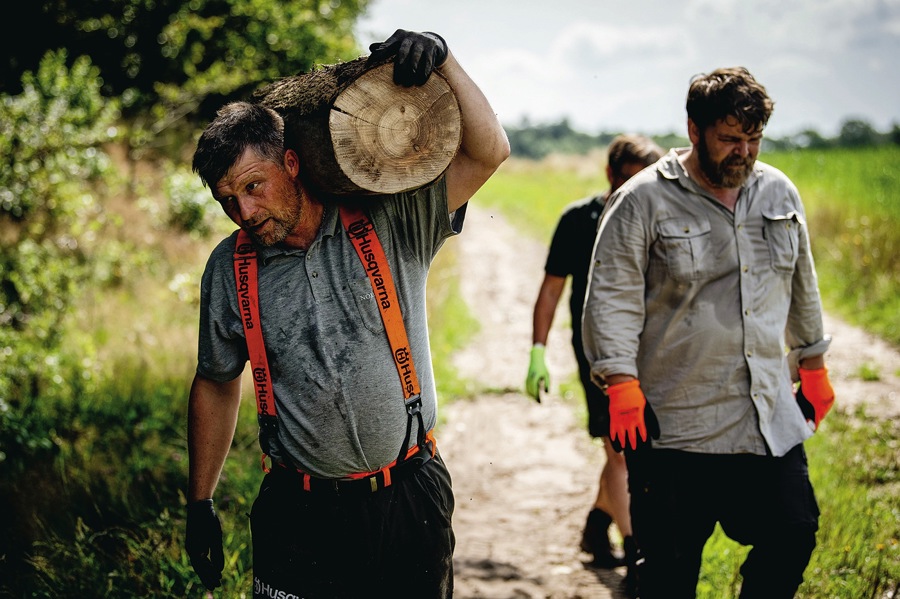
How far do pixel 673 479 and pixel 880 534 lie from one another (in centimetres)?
162

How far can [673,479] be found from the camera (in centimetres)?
262

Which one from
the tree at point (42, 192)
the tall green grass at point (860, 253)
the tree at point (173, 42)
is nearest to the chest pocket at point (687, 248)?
the tree at point (42, 192)

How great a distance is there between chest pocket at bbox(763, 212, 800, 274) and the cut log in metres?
1.35

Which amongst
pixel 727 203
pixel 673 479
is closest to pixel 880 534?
pixel 673 479

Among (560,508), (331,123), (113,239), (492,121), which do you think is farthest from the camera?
(113,239)

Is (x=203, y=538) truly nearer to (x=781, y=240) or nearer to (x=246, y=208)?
(x=246, y=208)

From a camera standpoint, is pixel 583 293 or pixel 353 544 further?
pixel 583 293

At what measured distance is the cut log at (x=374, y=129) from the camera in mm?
1936

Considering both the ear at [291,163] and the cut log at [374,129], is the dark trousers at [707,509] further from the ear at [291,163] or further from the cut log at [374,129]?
the ear at [291,163]

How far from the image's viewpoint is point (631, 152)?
369cm

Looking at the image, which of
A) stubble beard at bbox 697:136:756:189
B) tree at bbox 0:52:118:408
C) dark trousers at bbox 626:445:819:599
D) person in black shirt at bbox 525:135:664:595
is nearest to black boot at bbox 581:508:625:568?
person in black shirt at bbox 525:135:664:595

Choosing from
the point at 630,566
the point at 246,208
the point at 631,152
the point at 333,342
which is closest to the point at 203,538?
the point at 333,342

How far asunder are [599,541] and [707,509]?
1.33 metres

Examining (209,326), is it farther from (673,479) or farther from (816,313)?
(816,313)
